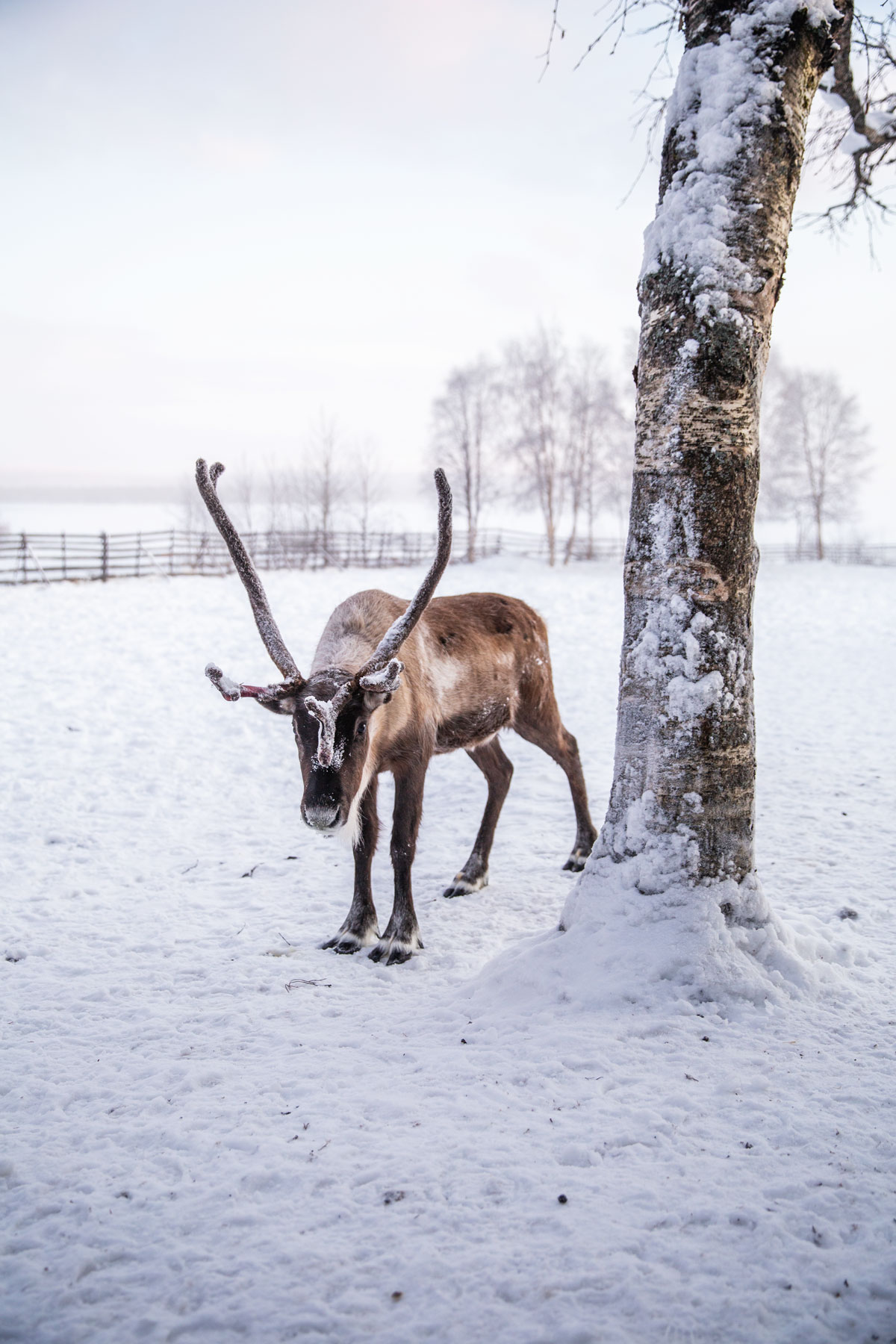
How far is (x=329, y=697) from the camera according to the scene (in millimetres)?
3551

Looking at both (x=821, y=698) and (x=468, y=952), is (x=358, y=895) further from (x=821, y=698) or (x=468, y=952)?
(x=821, y=698)

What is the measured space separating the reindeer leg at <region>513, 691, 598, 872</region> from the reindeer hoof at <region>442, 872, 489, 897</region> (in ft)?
2.46

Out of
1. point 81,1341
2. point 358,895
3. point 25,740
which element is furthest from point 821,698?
point 81,1341

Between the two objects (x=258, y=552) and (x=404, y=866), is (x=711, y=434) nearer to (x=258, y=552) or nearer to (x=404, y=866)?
(x=404, y=866)

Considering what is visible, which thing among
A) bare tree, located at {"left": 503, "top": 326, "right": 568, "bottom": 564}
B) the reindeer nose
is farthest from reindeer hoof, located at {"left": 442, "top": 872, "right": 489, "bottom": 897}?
bare tree, located at {"left": 503, "top": 326, "right": 568, "bottom": 564}

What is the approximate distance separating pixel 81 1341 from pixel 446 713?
3.33 m

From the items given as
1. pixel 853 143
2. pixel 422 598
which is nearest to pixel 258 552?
pixel 853 143

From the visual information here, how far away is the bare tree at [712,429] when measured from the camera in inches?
116

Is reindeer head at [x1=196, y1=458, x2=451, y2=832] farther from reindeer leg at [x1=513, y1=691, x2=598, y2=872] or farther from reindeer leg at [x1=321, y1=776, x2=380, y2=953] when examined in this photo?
reindeer leg at [x1=513, y1=691, x2=598, y2=872]

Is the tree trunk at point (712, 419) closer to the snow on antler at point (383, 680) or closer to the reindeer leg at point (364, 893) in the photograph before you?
the snow on antler at point (383, 680)

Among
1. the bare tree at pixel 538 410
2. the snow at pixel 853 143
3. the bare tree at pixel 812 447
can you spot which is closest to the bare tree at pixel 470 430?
the bare tree at pixel 538 410

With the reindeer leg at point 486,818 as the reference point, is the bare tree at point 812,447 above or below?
above

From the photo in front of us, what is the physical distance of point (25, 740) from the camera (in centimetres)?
741

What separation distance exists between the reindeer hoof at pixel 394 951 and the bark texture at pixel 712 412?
4.61 feet
